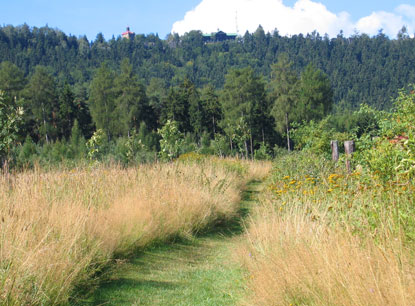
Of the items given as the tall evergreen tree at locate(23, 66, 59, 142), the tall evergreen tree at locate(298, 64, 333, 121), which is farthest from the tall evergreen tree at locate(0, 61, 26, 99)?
the tall evergreen tree at locate(298, 64, 333, 121)

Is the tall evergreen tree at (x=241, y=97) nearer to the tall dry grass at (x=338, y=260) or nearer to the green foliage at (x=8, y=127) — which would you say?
the green foliage at (x=8, y=127)

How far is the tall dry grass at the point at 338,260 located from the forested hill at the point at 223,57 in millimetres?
92410

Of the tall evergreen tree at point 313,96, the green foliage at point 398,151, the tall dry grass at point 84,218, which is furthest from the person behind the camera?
the tall evergreen tree at point 313,96

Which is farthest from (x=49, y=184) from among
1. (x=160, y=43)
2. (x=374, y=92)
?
(x=160, y=43)

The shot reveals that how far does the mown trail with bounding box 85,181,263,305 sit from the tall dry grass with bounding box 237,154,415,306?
364mm

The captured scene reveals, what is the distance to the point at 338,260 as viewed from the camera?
3105 millimetres

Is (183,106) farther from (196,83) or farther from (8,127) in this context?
(196,83)

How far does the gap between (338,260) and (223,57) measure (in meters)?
156

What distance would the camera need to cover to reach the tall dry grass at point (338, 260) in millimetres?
2697

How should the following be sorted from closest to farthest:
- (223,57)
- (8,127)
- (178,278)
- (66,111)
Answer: (178,278) → (8,127) → (66,111) → (223,57)

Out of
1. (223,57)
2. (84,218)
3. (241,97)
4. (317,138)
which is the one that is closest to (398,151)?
(84,218)

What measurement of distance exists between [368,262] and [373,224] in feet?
3.14

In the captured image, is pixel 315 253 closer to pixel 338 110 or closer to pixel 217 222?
pixel 217 222

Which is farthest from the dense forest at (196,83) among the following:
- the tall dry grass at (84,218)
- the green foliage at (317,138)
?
the green foliage at (317,138)
